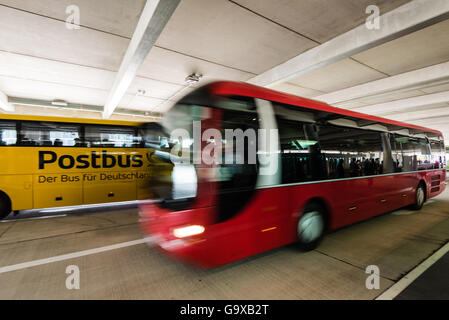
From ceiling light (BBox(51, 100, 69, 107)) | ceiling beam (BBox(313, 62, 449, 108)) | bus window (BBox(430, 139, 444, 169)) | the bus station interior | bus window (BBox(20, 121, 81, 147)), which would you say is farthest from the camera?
ceiling light (BBox(51, 100, 69, 107))

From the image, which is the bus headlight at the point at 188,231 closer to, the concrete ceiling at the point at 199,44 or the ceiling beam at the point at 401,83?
the concrete ceiling at the point at 199,44

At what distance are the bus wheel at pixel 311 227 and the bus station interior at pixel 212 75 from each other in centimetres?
19

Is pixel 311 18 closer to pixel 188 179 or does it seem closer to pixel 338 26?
pixel 338 26

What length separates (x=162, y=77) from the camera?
865 centimetres

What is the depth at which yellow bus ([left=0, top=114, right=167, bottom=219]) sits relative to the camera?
6086 millimetres

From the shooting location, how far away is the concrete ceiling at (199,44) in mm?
4676

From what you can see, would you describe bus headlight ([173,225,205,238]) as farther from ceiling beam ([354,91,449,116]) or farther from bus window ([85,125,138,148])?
ceiling beam ([354,91,449,116])

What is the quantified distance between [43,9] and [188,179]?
5.08 m

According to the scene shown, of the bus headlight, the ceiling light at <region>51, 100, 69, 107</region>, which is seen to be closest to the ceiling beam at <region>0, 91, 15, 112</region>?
the ceiling light at <region>51, 100, 69, 107</region>

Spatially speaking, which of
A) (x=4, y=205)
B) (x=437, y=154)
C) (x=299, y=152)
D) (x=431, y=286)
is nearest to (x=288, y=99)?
(x=299, y=152)

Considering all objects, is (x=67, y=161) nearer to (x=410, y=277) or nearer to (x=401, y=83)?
(x=410, y=277)

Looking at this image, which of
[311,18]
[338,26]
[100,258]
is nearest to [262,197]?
[100,258]

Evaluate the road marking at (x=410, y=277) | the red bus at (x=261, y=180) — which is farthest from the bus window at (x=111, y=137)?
the road marking at (x=410, y=277)

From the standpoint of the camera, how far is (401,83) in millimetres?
8320
